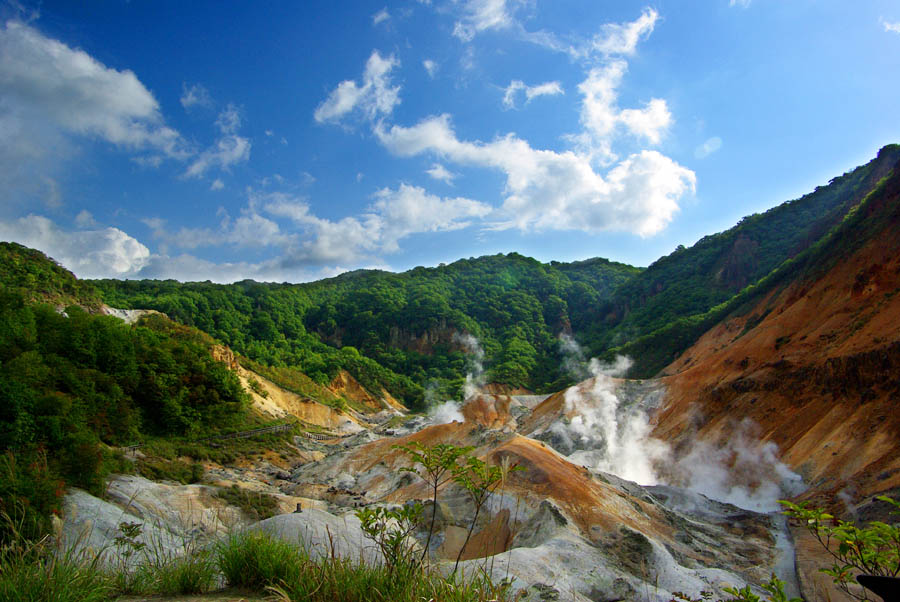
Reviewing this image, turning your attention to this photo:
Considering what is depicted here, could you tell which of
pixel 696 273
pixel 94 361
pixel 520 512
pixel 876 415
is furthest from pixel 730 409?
pixel 696 273

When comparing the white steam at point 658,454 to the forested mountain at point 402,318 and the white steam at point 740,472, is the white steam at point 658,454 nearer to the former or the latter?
the white steam at point 740,472

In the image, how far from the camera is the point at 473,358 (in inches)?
4026

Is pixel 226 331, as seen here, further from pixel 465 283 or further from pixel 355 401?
pixel 465 283

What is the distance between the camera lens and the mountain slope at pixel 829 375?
827 inches

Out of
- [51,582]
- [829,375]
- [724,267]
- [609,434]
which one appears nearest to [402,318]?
[724,267]

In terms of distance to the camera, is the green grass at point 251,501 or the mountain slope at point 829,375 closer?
the green grass at point 251,501

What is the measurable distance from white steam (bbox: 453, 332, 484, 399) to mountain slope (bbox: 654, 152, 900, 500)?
4699 centimetres

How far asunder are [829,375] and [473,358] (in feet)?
256

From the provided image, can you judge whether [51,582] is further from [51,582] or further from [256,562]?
[256,562]

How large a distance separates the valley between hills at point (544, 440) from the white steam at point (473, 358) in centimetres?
1861

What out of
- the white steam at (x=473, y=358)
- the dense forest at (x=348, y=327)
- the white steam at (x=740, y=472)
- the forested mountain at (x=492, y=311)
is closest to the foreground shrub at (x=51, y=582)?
the dense forest at (x=348, y=327)

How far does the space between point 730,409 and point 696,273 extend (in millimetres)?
66790

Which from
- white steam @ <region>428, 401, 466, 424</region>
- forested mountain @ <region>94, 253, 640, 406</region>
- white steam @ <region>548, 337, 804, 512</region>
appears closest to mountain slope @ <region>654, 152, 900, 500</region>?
white steam @ <region>548, 337, 804, 512</region>

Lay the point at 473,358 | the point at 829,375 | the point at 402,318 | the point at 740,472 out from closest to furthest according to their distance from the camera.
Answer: the point at 740,472 → the point at 829,375 → the point at 473,358 → the point at 402,318
